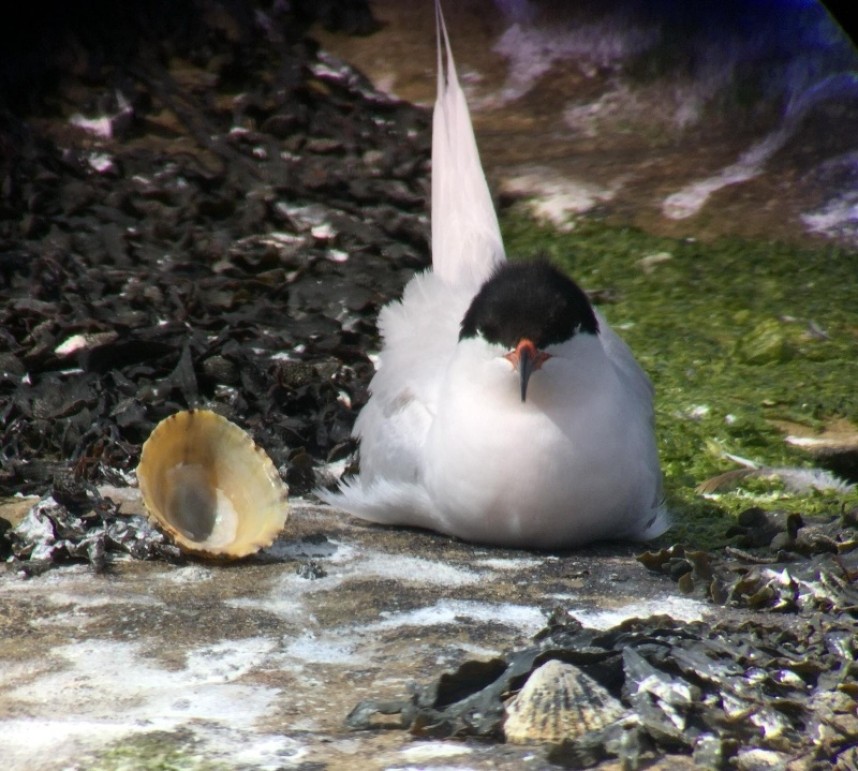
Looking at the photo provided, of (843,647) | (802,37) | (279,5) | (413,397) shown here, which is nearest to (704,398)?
(413,397)

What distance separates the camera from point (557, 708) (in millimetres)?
3207

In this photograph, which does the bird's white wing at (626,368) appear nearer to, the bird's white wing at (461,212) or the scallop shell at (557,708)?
the bird's white wing at (461,212)

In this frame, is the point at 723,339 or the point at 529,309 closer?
the point at 529,309

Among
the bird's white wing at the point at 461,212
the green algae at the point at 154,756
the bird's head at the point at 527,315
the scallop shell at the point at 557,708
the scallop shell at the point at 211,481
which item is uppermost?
the bird's white wing at the point at 461,212

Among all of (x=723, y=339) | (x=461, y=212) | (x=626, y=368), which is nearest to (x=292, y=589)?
(x=626, y=368)

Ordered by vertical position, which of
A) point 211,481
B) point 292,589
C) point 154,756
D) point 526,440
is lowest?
point 154,756

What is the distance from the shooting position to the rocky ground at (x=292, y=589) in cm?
321

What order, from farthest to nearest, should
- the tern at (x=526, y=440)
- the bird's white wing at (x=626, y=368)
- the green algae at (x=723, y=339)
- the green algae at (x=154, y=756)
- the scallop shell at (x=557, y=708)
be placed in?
the green algae at (x=723, y=339) → the bird's white wing at (x=626, y=368) → the tern at (x=526, y=440) → the scallop shell at (x=557, y=708) → the green algae at (x=154, y=756)

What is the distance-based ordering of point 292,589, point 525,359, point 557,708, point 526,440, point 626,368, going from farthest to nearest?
point 626,368 → point 526,440 → point 525,359 → point 292,589 → point 557,708

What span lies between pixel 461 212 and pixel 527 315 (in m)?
1.60

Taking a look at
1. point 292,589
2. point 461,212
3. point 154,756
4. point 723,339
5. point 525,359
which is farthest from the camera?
point 723,339

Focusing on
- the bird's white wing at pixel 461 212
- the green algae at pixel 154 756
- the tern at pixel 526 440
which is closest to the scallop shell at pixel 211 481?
the tern at pixel 526 440

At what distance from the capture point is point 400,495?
515cm

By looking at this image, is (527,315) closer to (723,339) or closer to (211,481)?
(211,481)
